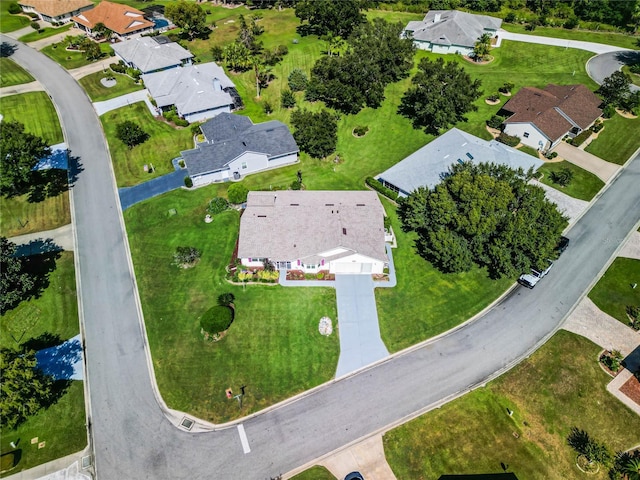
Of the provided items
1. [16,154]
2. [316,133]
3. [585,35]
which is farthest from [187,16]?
[585,35]

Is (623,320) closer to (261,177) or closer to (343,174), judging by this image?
Result: (343,174)

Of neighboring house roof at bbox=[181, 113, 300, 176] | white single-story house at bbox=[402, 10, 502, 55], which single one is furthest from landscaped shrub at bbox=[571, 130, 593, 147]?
neighboring house roof at bbox=[181, 113, 300, 176]

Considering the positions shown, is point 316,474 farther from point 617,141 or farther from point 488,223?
point 617,141

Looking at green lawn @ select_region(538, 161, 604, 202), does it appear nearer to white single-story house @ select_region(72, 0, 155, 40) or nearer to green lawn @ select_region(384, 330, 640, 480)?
green lawn @ select_region(384, 330, 640, 480)

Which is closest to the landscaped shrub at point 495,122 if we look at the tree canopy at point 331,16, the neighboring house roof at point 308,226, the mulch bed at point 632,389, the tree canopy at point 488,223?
the tree canopy at point 488,223

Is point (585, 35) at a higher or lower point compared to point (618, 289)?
higher

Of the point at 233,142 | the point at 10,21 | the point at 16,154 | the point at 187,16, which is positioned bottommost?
the point at 233,142

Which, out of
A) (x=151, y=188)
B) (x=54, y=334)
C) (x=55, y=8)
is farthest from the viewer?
(x=55, y=8)

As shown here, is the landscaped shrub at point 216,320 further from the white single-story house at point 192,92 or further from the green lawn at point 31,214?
the white single-story house at point 192,92
